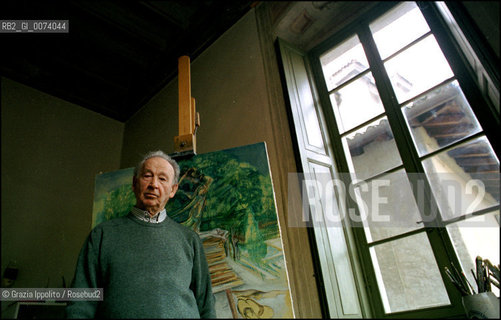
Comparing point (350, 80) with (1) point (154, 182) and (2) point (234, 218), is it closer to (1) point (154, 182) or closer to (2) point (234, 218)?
(2) point (234, 218)

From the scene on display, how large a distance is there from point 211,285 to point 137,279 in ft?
1.02

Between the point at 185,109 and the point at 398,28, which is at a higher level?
the point at 398,28

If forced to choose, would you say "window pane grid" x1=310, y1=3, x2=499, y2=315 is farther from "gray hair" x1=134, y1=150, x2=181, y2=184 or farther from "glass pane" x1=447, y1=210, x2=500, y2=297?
"gray hair" x1=134, y1=150, x2=181, y2=184

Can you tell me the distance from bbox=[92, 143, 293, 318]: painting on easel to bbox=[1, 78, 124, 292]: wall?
1.23 metres

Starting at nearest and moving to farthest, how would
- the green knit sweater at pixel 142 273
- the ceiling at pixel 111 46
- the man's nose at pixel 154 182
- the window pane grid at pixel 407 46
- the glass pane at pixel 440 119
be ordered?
the green knit sweater at pixel 142 273
the man's nose at pixel 154 182
the glass pane at pixel 440 119
the window pane grid at pixel 407 46
the ceiling at pixel 111 46

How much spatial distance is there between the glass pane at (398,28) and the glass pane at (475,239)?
1056 millimetres

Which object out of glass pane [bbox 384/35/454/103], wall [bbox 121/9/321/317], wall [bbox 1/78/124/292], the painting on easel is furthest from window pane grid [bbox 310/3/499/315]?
A: wall [bbox 1/78/124/292]

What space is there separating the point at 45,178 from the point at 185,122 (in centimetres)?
173

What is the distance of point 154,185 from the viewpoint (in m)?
1.48

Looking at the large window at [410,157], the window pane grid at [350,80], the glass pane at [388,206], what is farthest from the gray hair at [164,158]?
the window pane grid at [350,80]

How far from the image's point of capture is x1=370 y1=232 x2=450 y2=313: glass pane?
5.07 ft

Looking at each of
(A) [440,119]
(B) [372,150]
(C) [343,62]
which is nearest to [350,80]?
(C) [343,62]

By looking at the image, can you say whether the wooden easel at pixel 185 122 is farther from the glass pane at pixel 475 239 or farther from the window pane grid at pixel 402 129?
the glass pane at pixel 475 239

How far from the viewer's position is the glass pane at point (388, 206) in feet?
5.57
